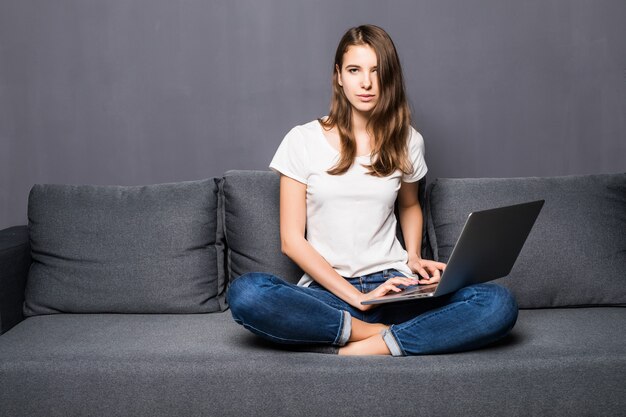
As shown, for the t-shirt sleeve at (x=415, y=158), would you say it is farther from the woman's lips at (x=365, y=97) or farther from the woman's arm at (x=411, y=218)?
the woman's lips at (x=365, y=97)

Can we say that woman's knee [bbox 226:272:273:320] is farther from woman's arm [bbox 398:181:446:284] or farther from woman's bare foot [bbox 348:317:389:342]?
woman's arm [bbox 398:181:446:284]

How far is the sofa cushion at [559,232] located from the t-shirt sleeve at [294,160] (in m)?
0.54

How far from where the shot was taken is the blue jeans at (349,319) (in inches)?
70.7

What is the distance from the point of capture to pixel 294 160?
2143 mm

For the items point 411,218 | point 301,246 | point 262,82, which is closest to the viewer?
point 301,246

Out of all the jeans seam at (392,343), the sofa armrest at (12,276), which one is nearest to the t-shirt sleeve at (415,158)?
the jeans seam at (392,343)

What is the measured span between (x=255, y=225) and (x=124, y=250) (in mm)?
428

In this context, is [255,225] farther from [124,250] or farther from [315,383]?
[315,383]

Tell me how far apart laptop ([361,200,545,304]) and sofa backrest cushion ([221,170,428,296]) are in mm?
537

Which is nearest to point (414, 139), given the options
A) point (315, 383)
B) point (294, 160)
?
point (294, 160)

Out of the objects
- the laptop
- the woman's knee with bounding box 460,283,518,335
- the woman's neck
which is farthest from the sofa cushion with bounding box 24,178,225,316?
the woman's knee with bounding box 460,283,518,335

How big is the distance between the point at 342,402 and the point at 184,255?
825 millimetres

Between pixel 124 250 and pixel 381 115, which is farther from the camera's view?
pixel 124 250

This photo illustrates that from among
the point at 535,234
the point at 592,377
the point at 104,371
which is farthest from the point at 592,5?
the point at 104,371
